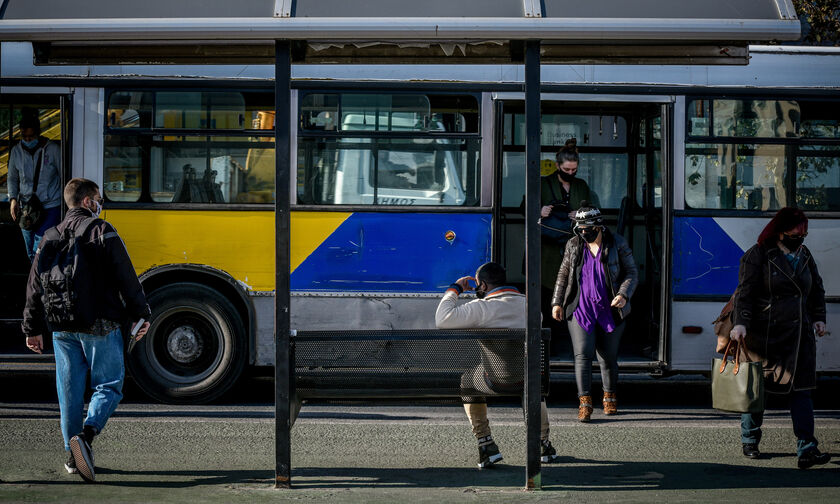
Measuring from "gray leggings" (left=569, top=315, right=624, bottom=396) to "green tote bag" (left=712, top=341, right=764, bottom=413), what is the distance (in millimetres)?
1643

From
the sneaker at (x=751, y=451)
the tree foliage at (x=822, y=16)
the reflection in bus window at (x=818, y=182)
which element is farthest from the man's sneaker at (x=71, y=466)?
the tree foliage at (x=822, y=16)

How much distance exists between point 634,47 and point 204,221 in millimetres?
4192

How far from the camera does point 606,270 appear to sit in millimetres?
8422

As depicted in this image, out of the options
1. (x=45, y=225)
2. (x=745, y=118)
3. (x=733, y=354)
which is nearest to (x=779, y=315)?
(x=733, y=354)

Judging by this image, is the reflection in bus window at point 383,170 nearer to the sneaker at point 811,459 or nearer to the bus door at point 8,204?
the bus door at point 8,204

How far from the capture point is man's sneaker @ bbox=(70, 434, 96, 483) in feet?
19.8

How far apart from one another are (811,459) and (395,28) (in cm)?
387

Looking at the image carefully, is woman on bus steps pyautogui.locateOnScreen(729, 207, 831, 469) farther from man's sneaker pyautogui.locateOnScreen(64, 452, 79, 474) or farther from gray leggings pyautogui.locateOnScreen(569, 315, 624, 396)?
man's sneaker pyautogui.locateOnScreen(64, 452, 79, 474)

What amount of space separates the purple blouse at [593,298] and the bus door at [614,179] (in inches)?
31.2

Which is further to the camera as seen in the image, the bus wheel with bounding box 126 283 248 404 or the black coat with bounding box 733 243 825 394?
the bus wheel with bounding box 126 283 248 404

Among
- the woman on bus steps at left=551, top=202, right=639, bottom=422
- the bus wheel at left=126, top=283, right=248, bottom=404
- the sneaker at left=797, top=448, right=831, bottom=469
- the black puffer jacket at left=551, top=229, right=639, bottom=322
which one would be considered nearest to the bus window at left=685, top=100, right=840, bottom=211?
the black puffer jacket at left=551, top=229, right=639, bottom=322

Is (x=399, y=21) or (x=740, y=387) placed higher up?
(x=399, y=21)

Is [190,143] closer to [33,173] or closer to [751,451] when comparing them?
[33,173]

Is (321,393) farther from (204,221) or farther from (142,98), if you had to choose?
(142,98)
